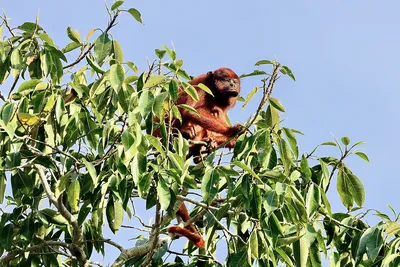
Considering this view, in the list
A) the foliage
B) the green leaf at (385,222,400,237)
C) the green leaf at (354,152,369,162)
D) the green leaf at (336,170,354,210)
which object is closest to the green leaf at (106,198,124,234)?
the foliage

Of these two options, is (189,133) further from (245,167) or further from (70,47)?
(245,167)

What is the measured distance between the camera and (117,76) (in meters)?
4.45

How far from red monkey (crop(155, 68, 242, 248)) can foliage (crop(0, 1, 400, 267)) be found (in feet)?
2.46

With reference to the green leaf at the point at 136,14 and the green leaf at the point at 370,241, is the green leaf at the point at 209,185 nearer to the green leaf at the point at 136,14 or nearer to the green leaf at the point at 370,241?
the green leaf at the point at 370,241

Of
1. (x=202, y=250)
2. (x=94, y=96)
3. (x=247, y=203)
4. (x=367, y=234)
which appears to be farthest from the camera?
(x=202, y=250)

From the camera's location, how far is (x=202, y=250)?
5586 mm

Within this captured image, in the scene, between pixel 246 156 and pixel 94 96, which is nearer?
pixel 246 156

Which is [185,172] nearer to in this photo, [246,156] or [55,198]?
[246,156]

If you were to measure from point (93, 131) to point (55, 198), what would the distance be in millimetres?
835

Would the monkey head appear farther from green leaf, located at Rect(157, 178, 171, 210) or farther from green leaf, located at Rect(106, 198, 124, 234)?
green leaf, located at Rect(157, 178, 171, 210)

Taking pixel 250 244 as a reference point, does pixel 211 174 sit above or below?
above

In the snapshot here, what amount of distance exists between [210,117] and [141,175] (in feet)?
10.6

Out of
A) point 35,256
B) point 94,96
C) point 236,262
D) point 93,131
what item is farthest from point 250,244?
point 35,256

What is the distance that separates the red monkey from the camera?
6238 mm
